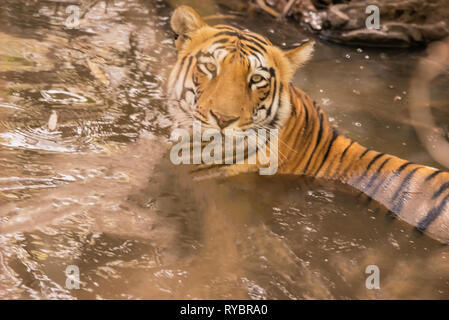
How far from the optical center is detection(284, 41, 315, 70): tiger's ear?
113 inches

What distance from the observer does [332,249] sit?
8.41 ft

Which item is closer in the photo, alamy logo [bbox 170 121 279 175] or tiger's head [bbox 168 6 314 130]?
tiger's head [bbox 168 6 314 130]

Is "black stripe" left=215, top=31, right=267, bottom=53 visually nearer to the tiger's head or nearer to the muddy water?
the tiger's head

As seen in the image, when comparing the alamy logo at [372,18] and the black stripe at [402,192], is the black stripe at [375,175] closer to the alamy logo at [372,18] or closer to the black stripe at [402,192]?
the black stripe at [402,192]

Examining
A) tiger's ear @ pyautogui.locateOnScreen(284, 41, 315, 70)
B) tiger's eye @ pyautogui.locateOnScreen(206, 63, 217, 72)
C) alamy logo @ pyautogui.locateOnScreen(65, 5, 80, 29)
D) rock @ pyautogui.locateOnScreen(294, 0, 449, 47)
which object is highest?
rock @ pyautogui.locateOnScreen(294, 0, 449, 47)

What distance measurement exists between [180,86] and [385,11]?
3.16 meters

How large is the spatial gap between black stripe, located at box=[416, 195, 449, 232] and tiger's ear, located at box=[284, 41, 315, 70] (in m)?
1.01

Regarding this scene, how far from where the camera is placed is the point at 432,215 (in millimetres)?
2824

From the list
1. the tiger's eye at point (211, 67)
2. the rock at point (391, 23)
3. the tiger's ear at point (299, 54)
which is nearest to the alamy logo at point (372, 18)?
the rock at point (391, 23)

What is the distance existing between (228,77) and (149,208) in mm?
738

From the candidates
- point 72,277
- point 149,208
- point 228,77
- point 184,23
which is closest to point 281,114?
point 228,77

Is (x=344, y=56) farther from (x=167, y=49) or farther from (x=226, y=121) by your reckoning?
(x=226, y=121)

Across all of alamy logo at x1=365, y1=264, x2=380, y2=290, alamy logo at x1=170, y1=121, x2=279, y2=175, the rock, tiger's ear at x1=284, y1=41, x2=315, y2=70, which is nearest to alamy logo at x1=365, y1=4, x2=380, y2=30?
the rock
